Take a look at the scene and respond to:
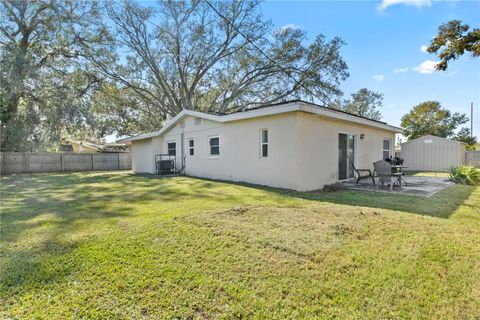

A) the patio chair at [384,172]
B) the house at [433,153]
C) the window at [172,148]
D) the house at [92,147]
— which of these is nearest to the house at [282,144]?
the window at [172,148]

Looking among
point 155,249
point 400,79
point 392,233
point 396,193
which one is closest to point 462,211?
point 396,193

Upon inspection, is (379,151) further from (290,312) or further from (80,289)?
(80,289)

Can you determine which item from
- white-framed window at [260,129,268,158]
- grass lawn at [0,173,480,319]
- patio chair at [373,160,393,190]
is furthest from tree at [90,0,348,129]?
grass lawn at [0,173,480,319]

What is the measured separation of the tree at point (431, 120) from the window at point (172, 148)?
26.2 metres

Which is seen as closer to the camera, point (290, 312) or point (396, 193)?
point (290, 312)

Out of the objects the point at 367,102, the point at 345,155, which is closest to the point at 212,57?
the point at 345,155

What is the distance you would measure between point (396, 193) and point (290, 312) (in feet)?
20.8

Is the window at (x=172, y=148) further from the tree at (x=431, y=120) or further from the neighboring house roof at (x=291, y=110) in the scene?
the tree at (x=431, y=120)

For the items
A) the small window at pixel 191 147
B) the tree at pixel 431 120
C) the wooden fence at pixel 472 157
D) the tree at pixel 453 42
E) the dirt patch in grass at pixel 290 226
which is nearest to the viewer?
the dirt patch in grass at pixel 290 226

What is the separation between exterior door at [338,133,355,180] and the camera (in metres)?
9.46

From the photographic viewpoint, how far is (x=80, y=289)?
2.44 m

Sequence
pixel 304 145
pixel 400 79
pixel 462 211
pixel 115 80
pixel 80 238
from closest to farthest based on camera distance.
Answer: pixel 80 238
pixel 462 211
pixel 304 145
pixel 400 79
pixel 115 80

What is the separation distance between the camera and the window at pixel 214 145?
1092cm

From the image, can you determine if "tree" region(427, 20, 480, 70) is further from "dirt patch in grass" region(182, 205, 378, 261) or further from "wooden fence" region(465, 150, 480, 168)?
"wooden fence" region(465, 150, 480, 168)
